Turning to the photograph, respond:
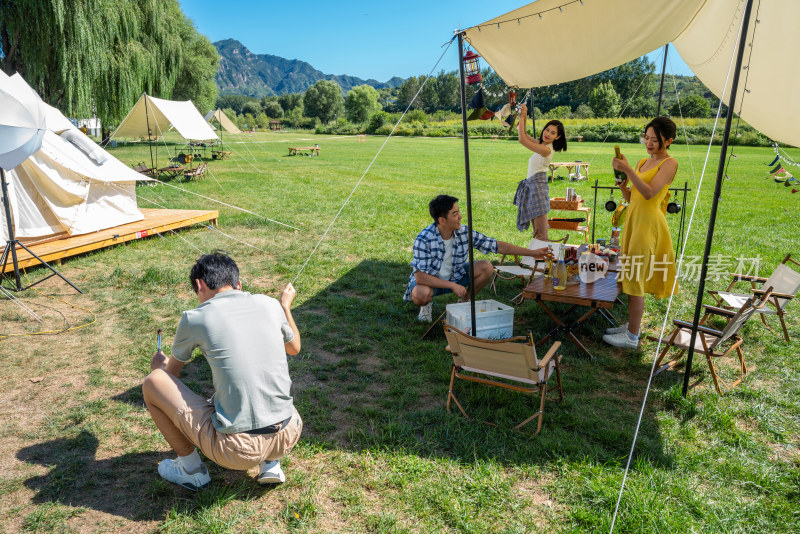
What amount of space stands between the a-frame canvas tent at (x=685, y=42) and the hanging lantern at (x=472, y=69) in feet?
0.58

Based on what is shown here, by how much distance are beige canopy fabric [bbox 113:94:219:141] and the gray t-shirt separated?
44.0ft

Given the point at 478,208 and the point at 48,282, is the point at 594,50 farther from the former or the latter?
the point at 48,282

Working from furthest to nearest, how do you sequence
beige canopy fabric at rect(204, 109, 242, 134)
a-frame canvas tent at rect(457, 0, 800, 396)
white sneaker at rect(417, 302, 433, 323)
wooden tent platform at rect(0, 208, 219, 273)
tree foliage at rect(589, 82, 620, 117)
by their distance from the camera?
tree foliage at rect(589, 82, 620, 117) → beige canopy fabric at rect(204, 109, 242, 134) → wooden tent platform at rect(0, 208, 219, 273) → white sneaker at rect(417, 302, 433, 323) → a-frame canvas tent at rect(457, 0, 800, 396)

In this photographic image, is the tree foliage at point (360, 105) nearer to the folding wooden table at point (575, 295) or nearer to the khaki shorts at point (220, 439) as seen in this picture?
the folding wooden table at point (575, 295)

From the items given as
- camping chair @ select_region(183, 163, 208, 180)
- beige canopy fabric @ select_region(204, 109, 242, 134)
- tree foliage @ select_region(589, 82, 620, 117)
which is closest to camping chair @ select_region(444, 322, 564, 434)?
camping chair @ select_region(183, 163, 208, 180)

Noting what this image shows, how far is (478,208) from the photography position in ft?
34.9

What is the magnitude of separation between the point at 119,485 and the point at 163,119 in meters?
15.6

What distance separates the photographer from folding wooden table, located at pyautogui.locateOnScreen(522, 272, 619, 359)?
4.25 metres

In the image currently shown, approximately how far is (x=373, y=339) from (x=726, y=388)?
303 centimetres

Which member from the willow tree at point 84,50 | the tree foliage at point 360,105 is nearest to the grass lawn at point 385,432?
the willow tree at point 84,50

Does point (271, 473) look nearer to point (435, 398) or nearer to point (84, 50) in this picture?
point (435, 398)

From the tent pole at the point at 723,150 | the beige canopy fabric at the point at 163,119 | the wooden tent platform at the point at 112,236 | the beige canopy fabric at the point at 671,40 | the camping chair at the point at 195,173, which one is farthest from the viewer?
the camping chair at the point at 195,173

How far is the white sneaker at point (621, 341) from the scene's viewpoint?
4.52 m

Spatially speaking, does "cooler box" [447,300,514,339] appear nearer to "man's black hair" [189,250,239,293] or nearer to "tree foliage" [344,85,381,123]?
"man's black hair" [189,250,239,293]
